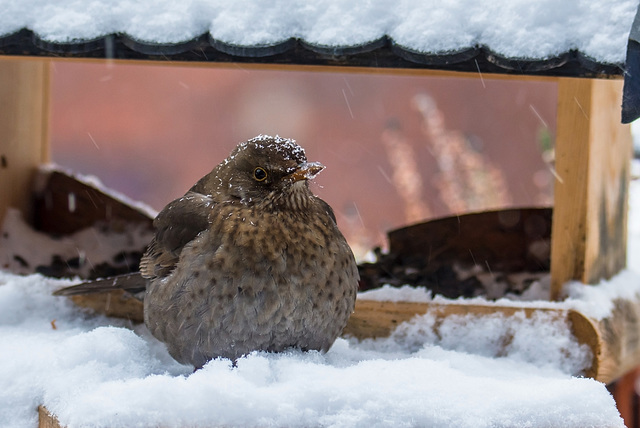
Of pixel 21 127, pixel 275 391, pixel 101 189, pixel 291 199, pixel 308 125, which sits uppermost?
pixel 308 125

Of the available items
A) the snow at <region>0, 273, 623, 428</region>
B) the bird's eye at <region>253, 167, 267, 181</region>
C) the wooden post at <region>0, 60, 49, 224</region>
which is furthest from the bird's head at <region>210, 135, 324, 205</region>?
the wooden post at <region>0, 60, 49, 224</region>

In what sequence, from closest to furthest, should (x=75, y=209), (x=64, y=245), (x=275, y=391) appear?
(x=275, y=391), (x=64, y=245), (x=75, y=209)

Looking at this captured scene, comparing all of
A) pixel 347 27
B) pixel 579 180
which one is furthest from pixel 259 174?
pixel 579 180

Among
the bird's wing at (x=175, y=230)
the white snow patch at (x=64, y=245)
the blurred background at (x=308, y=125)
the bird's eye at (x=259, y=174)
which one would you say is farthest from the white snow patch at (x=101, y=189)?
the blurred background at (x=308, y=125)

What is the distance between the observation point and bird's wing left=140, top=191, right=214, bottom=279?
263 cm

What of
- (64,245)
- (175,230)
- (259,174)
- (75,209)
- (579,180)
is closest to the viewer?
(259,174)

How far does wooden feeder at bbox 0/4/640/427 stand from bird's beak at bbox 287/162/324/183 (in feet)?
1.15

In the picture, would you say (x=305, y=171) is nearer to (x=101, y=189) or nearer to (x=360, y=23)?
(x=360, y=23)

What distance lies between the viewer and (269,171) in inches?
99.4

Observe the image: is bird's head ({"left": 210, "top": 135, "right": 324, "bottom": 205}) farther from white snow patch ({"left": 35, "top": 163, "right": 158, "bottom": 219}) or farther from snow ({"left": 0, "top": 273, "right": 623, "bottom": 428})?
white snow patch ({"left": 35, "top": 163, "right": 158, "bottom": 219})

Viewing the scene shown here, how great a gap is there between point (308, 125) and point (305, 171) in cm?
681

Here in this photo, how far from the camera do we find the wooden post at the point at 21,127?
4.05 m

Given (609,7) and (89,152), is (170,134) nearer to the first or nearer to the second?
(89,152)

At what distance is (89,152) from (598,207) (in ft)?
23.2
